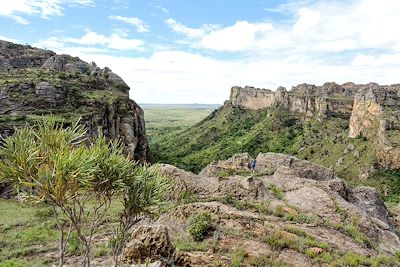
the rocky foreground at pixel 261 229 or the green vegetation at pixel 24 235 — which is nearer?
the rocky foreground at pixel 261 229

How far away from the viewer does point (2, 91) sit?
196 ft

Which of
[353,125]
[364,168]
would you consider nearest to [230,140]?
[353,125]

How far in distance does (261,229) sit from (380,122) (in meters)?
96.1

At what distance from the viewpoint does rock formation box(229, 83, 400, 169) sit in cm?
9688

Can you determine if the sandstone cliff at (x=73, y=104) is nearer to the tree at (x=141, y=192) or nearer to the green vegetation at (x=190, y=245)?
the green vegetation at (x=190, y=245)

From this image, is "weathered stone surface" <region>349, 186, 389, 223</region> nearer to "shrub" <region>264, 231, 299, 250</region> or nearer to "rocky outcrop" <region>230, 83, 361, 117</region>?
"shrub" <region>264, 231, 299, 250</region>

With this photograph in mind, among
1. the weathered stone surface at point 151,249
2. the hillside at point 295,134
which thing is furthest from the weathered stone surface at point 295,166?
the hillside at point 295,134

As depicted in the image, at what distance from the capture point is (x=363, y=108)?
115m

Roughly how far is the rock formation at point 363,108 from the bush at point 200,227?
286 feet

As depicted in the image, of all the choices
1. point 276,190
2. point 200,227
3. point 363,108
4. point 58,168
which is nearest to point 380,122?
point 363,108

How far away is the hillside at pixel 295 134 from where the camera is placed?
331 ft

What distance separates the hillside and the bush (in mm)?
74539

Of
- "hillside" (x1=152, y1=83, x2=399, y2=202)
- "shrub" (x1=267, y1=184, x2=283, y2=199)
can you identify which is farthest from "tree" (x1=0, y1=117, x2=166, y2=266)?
"hillside" (x1=152, y1=83, x2=399, y2=202)

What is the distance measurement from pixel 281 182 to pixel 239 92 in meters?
174
